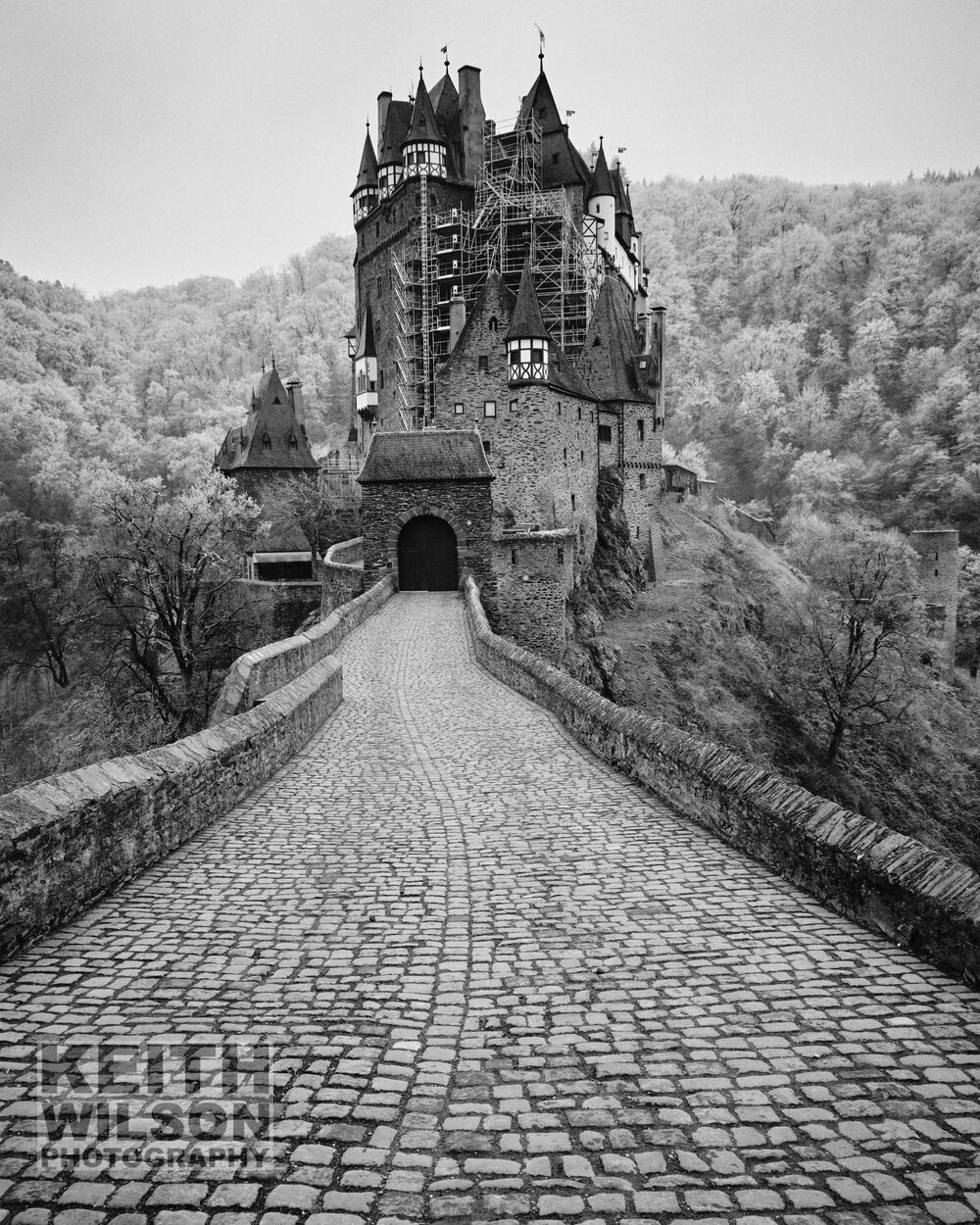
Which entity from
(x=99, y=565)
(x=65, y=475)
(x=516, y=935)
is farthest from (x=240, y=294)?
(x=516, y=935)

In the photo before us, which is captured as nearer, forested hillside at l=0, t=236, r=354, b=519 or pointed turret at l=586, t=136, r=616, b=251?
pointed turret at l=586, t=136, r=616, b=251

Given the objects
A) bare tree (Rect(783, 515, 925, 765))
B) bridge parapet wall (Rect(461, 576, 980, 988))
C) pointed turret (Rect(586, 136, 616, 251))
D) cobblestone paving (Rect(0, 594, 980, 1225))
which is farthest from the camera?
pointed turret (Rect(586, 136, 616, 251))

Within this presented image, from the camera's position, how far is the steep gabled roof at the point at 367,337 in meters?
48.5

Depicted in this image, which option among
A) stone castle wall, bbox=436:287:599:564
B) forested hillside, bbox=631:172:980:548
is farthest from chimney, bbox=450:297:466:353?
forested hillside, bbox=631:172:980:548

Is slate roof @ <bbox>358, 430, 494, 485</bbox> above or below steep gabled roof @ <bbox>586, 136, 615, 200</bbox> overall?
below

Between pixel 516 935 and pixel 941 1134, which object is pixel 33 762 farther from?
pixel 941 1134

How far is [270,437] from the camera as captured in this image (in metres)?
43.5

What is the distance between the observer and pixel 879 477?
67312mm

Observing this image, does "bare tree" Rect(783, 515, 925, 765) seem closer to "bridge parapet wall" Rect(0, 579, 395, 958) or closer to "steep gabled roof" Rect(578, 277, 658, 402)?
"steep gabled roof" Rect(578, 277, 658, 402)

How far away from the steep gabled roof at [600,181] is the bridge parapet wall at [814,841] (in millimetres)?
41672

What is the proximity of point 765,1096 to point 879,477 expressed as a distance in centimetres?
7113

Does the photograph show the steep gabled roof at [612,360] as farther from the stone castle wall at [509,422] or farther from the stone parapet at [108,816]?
the stone parapet at [108,816]

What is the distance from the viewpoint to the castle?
26984 mm

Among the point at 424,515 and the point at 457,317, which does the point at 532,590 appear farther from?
the point at 457,317
